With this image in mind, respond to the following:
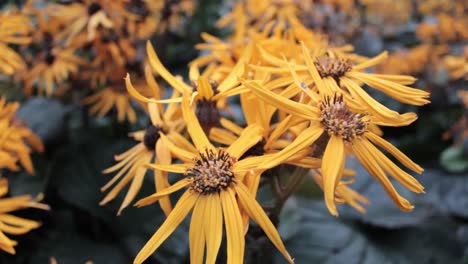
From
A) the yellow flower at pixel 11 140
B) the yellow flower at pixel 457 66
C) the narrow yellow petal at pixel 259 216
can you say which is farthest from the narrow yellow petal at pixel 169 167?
the yellow flower at pixel 457 66

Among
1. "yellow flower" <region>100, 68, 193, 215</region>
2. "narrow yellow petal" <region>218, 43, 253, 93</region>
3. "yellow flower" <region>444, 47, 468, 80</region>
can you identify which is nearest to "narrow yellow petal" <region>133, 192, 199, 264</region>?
"yellow flower" <region>100, 68, 193, 215</region>

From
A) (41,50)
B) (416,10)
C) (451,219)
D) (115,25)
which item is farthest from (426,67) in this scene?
(41,50)

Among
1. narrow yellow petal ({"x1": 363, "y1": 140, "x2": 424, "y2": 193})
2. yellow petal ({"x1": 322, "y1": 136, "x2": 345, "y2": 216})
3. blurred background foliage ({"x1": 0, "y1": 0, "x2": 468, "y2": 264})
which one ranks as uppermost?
yellow petal ({"x1": 322, "y1": 136, "x2": 345, "y2": 216})

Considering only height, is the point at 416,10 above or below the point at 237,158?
below

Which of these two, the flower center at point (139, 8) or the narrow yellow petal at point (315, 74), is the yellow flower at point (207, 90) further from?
the flower center at point (139, 8)

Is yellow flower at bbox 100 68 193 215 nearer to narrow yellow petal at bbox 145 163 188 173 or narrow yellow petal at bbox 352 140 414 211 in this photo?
narrow yellow petal at bbox 145 163 188 173

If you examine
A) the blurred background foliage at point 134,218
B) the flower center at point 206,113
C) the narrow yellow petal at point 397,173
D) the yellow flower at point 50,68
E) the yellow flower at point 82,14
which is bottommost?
the blurred background foliage at point 134,218

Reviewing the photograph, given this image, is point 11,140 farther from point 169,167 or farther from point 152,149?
point 169,167

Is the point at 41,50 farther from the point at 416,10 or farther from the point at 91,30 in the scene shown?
the point at 416,10
